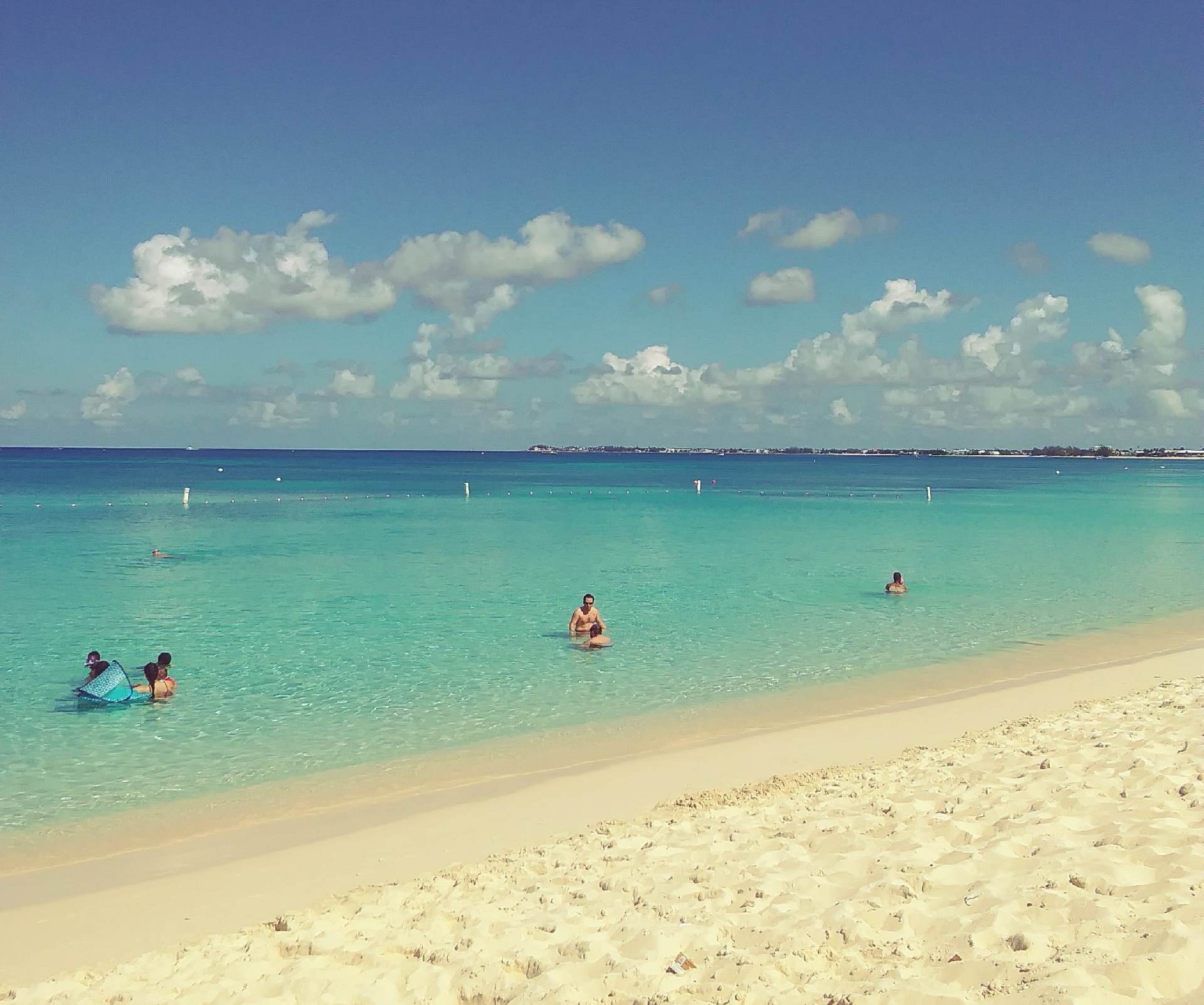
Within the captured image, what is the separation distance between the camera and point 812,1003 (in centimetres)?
578

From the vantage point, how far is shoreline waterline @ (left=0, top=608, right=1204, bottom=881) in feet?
34.2

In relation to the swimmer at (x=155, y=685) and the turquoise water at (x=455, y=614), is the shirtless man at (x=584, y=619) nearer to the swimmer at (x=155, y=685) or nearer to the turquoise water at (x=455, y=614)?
the turquoise water at (x=455, y=614)

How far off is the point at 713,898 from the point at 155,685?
1256cm

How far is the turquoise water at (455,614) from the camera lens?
47.8ft

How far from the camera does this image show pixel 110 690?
15.9 meters

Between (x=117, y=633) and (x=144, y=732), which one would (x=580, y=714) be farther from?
(x=117, y=633)

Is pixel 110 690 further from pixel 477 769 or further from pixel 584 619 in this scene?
pixel 584 619

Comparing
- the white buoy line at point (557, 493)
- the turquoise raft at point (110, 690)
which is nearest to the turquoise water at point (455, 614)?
the turquoise raft at point (110, 690)

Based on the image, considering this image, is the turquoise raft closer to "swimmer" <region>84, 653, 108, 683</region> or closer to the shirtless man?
"swimmer" <region>84, 653, 108, 683</region>

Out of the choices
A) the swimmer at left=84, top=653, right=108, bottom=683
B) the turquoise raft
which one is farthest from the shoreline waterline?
the swimmer at left=84, top=653, right=108, bottom=683

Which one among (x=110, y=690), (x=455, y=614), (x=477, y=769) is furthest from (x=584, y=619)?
(x=110, y=690)

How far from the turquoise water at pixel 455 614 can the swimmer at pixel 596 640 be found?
38cm

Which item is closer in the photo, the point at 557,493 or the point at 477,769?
the point at 477,769

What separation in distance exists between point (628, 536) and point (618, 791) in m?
36.9
